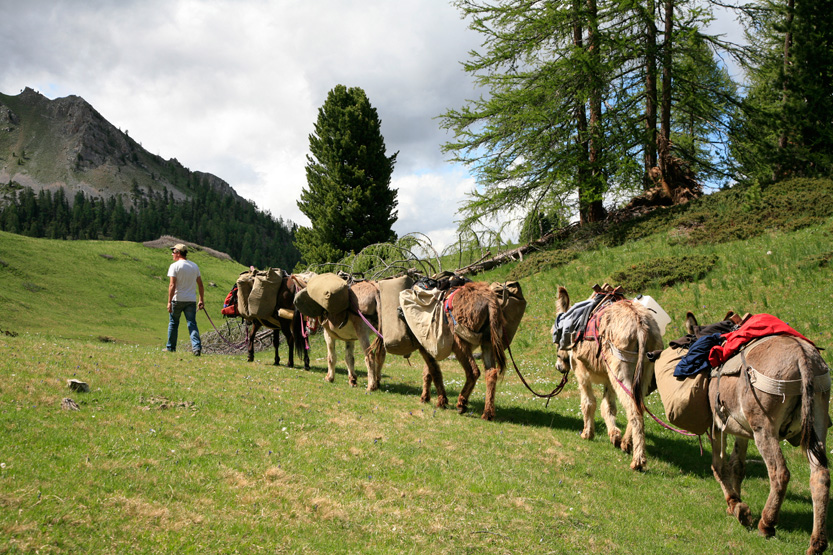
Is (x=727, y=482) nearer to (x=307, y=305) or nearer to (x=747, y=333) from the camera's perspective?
(x=747, y=333)

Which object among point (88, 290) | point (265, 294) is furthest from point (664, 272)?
point (88, 290)

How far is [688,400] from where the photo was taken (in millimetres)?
5938

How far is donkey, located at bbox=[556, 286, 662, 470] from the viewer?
6945 mm

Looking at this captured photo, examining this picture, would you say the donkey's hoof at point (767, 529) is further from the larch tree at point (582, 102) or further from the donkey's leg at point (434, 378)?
the larch tree at point (582, 102)

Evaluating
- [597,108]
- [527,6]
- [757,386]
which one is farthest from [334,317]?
[527,6]

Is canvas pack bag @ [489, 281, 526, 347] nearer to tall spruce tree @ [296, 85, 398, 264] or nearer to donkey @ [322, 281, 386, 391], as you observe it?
donkey @ [322, 281, 386, 391]

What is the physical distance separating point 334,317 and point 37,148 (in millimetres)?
188528

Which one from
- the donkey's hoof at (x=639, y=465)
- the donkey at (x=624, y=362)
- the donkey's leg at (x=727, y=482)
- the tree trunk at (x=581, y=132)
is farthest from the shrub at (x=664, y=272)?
the donkey's leg at (x=727, y=482)

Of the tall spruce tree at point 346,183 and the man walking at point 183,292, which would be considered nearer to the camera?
the man walking at point 183,292

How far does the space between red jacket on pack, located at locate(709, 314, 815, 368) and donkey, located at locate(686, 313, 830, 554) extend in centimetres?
7

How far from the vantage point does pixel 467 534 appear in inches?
188

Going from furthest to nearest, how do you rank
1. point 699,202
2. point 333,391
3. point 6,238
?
point 6,238 → point 699,202 → point 333,391

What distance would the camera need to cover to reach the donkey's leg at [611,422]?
7629mm

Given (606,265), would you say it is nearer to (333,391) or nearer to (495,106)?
(495,106)
